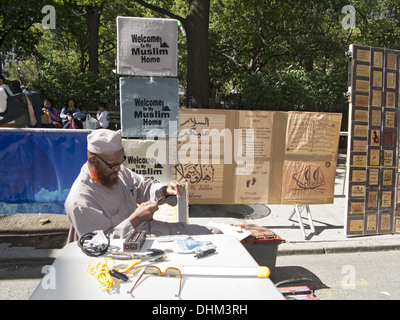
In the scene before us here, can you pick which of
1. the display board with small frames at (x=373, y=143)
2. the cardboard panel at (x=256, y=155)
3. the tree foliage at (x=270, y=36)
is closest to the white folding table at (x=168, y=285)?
the cardboard panel at (x=256, y=155)

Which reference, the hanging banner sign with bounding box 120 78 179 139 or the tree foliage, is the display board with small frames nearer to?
the hanging banner sign with bounding box 120 78 179 139

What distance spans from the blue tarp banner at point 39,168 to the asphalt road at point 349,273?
Result: 3570 mm

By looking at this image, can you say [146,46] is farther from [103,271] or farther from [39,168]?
[103,271]

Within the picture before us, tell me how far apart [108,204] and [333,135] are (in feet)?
15.4

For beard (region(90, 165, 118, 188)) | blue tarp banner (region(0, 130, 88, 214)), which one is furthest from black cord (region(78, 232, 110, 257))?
blue tarp banner (region(0, 130, 88, 214))

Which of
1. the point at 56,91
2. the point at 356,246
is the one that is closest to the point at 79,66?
the point at 56,91

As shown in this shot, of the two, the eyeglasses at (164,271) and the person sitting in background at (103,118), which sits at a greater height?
the person sitting in background at (103,118)

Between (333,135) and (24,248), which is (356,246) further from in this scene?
(24,248)

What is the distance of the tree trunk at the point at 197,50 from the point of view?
1002 centimetres

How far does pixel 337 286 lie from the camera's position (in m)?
4.43

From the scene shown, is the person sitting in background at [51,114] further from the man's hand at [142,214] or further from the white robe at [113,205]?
the man's hand at [142,214]

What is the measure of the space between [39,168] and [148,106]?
204 cm

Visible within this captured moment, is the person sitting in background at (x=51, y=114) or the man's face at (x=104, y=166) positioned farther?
the person sitting in background at (x=51, y=114)
